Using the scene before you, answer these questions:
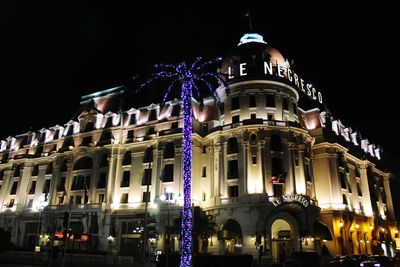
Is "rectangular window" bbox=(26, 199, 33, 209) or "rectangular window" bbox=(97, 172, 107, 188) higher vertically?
"rectangular window" bbox=(97, 172, 107, 188)

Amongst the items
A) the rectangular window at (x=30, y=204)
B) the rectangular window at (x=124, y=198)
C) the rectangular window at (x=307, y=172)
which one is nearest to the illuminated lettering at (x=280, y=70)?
the rectangular window at (x=307, y=172)

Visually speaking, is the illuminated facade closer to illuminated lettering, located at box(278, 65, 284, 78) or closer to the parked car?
illuminated lettering, located at box(278, 65, 284, 78)

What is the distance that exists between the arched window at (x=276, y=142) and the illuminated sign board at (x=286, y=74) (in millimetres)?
10584

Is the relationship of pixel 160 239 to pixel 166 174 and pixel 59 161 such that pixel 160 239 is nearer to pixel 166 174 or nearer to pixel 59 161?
pixel 166 174

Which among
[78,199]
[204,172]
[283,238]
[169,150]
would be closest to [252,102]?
[204,172]

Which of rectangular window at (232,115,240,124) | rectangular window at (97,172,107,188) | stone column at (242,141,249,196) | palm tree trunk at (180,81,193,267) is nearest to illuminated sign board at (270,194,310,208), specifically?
stone column at (242,141,249,196)

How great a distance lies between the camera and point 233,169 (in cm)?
5525

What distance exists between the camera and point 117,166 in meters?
65.9

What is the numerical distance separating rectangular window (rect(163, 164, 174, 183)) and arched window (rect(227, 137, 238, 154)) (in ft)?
33.4

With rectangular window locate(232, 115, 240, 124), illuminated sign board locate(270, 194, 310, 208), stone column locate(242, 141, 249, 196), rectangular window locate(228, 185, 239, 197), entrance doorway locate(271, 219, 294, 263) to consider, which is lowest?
entrance doorway locate(271, 219, 294, 263)

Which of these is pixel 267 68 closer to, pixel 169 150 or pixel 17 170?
pixel 169 150

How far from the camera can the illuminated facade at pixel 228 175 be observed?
52.0m

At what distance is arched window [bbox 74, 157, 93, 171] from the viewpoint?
68438mm

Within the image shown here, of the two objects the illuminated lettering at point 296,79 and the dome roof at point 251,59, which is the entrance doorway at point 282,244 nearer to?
the dome roof at point 251,59
